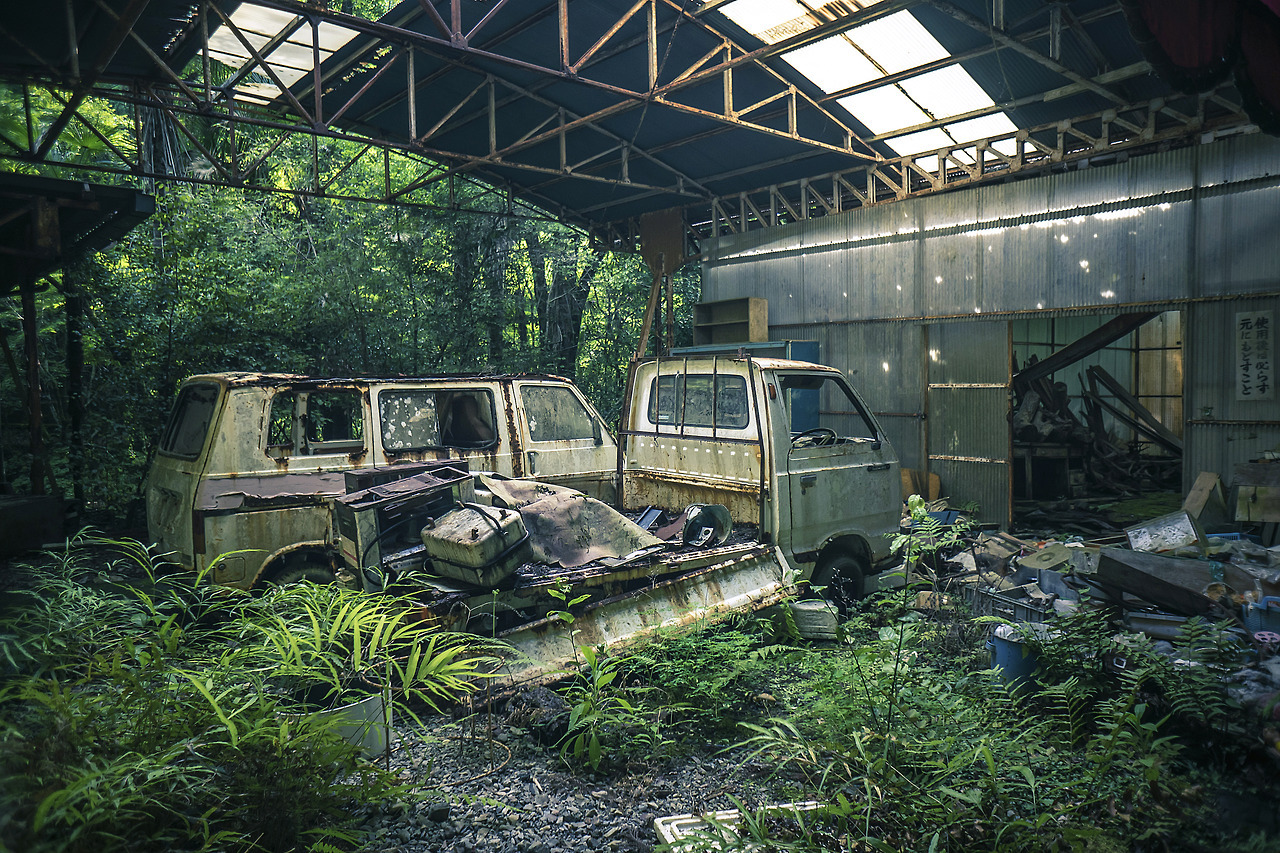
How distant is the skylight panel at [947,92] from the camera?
820 cm

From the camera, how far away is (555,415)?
6.34m

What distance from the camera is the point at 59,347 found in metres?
9.65

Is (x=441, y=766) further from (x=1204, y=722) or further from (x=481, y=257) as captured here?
(x=481, y=257)

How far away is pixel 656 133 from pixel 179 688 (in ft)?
33.3

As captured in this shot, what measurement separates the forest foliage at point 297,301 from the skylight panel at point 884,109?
6.33 metres

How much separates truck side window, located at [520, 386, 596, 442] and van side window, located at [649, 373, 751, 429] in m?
0.87

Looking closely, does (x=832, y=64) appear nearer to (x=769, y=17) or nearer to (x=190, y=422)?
(x=769, y=17)

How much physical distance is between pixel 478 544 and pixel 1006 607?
4.05 metres

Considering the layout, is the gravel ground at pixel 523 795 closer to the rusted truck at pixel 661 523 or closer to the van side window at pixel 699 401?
the rusted truck at pixel 661 523

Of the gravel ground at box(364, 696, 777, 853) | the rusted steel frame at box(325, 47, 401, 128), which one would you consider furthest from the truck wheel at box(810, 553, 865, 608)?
the rusted steel frame at box(325, 47, 401, 128)

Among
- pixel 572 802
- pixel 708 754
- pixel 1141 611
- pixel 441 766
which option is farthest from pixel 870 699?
pixel 1141 611

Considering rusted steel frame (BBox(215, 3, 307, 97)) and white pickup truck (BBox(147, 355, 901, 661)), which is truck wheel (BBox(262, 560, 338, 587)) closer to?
white pickup truck (BBox(147, 355, 901, 661))

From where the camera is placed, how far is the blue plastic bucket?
398 centimetres

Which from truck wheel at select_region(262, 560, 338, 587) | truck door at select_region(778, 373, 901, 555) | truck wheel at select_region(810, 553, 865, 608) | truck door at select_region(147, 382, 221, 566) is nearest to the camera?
truck door at select_region(147, 382, 221, 566)
